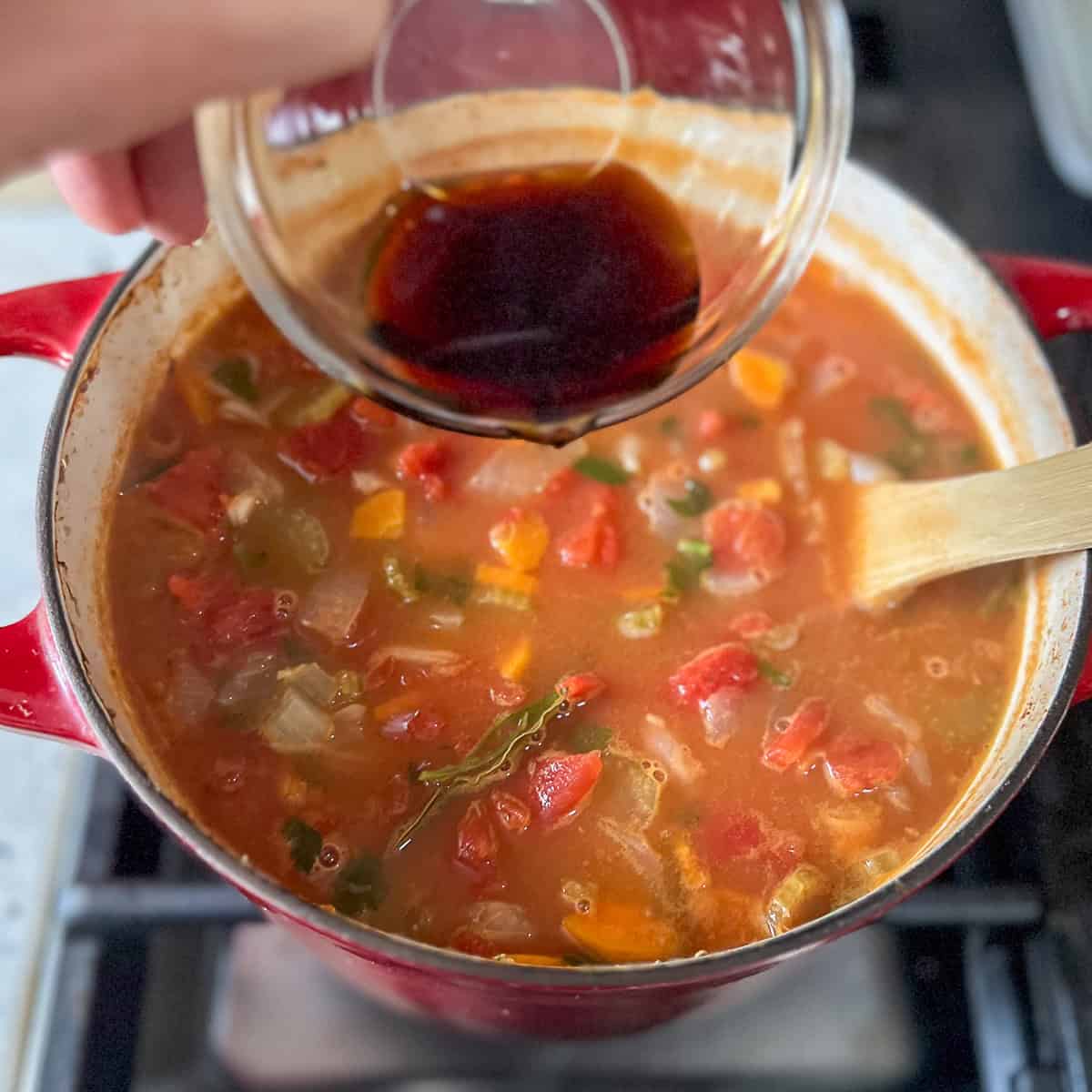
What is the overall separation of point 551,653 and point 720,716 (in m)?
0.24

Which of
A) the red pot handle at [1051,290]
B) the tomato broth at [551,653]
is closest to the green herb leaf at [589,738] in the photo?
the tomato broth at [551,653]

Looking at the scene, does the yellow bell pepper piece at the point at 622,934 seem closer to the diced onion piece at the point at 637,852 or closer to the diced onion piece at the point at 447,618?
the diced onion piece at the point at 637,852

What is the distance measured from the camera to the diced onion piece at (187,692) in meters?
1.47

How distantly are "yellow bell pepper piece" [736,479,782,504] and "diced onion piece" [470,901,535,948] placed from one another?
68 centimetres

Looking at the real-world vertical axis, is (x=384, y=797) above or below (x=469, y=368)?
below

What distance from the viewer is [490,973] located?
1060mm

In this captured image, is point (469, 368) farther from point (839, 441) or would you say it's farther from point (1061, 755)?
point (1061, 755)

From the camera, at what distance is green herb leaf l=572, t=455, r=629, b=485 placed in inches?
67.8

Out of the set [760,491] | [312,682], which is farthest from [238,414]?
[760,491]

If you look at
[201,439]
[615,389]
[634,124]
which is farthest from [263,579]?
[634,124]

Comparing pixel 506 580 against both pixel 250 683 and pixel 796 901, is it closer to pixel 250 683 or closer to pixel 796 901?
pixel 250 683

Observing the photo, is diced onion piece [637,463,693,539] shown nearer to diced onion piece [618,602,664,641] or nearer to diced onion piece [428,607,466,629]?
diced onion piece [618,602,664,641]

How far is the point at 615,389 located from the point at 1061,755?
844 mm

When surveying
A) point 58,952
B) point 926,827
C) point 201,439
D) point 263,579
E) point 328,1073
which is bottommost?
point 328,1073
